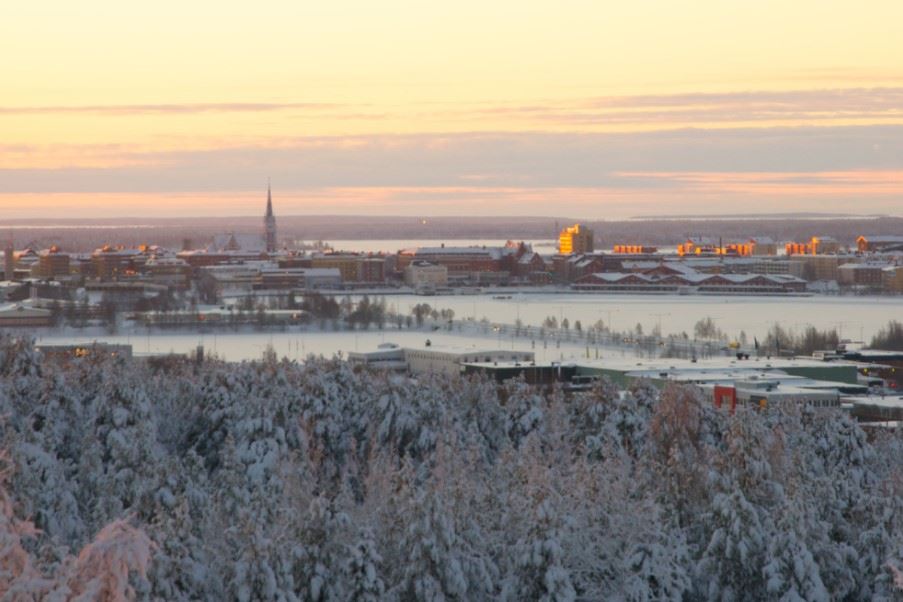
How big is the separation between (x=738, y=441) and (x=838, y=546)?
1.31 m

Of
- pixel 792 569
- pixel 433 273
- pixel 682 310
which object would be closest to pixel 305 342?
pixel 682 310

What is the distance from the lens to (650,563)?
13375 millimetres

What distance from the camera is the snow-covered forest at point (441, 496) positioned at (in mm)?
12844

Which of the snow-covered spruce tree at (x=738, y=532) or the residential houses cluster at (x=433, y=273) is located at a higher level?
the snow-covered spruce tree at (x=738, y=532)

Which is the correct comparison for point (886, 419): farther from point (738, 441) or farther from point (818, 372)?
point (738, 441)

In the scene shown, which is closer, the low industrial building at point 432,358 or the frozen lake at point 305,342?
the low industrial building at point 432,358

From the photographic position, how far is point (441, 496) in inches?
531

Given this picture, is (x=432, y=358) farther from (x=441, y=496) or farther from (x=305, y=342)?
(x=441, y=496)

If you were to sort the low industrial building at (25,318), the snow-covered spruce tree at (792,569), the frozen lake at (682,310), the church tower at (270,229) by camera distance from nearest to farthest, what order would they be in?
1. the snow-covered spruce tree at (792,569)
2. the low industrial building at (25,318)
3. the frozen lake at (682,310)
4. the church tower at (270,229)

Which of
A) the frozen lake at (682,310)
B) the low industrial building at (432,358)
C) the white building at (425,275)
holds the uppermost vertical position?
the low industrial building at (432,358)

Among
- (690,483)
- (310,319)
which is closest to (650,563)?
(690,483)

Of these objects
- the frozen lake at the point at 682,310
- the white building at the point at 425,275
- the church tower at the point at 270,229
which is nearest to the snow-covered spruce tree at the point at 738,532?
the frozen lake at the point at 682,310

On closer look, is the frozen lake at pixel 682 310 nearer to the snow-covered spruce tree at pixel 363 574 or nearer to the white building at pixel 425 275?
the white building at pixel 425 275

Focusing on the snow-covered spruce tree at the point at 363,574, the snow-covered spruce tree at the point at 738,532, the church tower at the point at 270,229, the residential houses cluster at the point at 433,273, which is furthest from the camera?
the church tower at the point at 270,229
